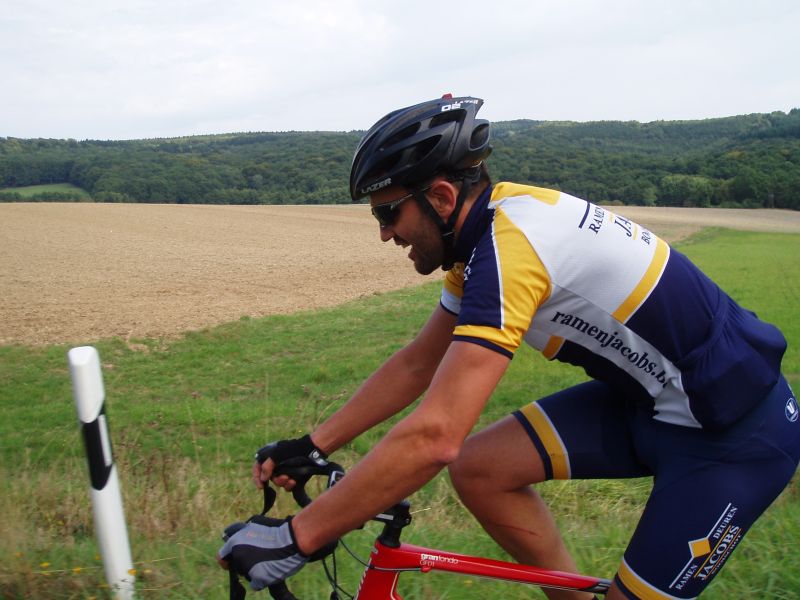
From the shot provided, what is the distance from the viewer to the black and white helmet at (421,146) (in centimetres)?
216

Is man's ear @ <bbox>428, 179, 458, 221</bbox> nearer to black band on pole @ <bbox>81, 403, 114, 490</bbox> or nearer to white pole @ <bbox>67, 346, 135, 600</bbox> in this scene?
white pole @ <bbox>67, 346, 135, 600</bbox>

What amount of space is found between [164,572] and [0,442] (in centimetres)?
754

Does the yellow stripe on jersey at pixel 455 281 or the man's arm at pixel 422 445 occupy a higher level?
the yellow stripe on jersey at pixel 455 281

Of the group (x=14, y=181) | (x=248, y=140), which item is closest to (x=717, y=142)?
(x=248, y=140)

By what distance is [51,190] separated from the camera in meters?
62.1

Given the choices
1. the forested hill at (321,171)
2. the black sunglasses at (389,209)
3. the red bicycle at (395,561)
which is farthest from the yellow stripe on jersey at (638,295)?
the forested hill at (321,171)

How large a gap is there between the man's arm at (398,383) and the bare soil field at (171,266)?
53.5 feet

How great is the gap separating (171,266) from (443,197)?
97.0ft

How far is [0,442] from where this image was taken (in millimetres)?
9297

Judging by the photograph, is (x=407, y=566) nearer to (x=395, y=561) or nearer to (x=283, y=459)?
(x=395, y=561)

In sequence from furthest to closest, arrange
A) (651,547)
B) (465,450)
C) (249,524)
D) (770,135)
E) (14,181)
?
(770,135) < (14,181) < (465,450) < (651,547) < (249,524)

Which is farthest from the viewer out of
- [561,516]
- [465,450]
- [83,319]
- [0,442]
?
[83,319]

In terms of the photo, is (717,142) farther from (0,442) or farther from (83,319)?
(0,442)

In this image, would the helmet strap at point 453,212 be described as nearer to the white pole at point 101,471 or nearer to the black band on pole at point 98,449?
the white pole at point 101,471
